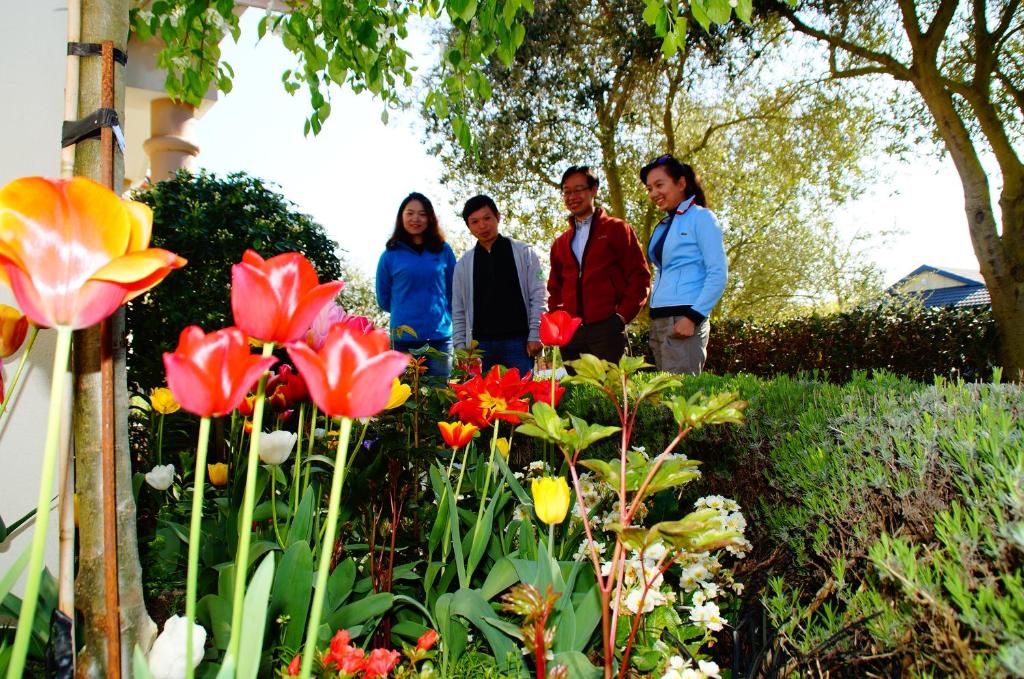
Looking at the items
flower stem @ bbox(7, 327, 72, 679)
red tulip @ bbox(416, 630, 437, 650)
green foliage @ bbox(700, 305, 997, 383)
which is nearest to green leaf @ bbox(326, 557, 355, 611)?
red tulip @ bbox(416, 630, 437, 650)

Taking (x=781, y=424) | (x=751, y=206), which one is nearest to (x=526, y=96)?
(x=751, y=206)

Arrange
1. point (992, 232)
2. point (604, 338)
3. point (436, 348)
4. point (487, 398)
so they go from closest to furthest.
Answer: point (487, 398) → point (604, 338) → point (436, 348) → point (992, 232)

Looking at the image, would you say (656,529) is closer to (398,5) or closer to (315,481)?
(315,481)

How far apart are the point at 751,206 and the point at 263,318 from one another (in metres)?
17.3

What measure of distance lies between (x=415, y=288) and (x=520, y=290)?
0.72 meters

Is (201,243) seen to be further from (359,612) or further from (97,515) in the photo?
(97,515)

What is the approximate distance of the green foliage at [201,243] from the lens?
11.6ft

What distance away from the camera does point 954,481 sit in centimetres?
116

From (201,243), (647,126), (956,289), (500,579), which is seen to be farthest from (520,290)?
(956,289)

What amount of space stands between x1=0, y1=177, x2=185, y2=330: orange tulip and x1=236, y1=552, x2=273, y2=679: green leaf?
1.10 ft

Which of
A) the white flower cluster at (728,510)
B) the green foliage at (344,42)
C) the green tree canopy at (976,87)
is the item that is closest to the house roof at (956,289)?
the green tree canopy at (976,87)

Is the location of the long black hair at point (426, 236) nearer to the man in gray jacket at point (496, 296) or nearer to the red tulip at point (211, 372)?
the man in gray jacket at point (496, 296)

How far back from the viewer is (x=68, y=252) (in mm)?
622

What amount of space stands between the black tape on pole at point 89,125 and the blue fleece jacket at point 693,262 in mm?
3199
